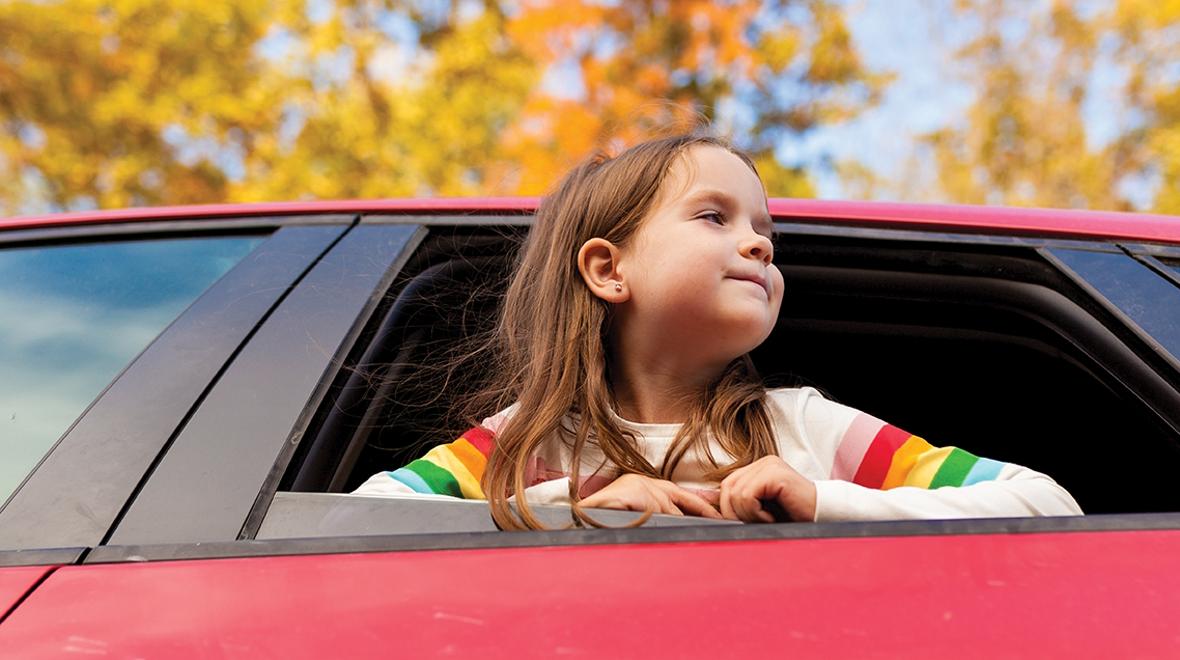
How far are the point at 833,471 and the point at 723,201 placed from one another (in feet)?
1.52

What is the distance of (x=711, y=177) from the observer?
1674 millimetres

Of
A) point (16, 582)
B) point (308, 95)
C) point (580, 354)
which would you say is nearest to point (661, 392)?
point (580, 354)

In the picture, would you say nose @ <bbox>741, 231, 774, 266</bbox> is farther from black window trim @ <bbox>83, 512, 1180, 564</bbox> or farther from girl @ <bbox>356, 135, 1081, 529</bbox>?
black window trim @ <bbox>83, 512, 1180, 564</bbox>

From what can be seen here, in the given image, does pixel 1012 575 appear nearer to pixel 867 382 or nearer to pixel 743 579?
pixel 743 579

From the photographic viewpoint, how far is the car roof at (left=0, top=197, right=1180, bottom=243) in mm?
1426

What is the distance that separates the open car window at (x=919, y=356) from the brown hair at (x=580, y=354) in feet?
0.28

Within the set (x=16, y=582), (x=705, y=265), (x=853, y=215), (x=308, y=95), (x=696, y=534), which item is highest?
(x=308, y=95)

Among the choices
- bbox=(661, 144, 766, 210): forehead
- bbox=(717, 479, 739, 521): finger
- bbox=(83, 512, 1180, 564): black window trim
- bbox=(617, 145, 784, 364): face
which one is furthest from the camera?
bbox=(661, 144, 766, 210): forehead

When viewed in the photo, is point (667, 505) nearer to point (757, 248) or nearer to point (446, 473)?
point (446, 473)

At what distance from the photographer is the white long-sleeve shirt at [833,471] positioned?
1.16 m

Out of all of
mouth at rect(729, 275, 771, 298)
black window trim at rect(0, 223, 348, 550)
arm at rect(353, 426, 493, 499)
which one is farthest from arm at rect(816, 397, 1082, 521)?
black window trim at rect(0, 223, 348, 550)

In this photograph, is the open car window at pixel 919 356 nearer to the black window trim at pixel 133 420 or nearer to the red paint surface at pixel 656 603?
the black window trim at pixel 133 420

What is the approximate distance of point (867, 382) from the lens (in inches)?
78.3

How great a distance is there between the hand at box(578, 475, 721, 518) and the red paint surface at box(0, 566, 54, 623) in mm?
582
